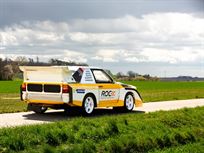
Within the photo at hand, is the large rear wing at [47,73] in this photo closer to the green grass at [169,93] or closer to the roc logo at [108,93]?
the roc logo at [108,93]

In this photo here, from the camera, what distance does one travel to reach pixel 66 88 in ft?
50.9

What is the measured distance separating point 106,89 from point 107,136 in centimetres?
517

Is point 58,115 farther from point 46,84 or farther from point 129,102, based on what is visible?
point 129,102

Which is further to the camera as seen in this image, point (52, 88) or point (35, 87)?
point (35, 87)

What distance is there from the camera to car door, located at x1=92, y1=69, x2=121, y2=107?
55.4 ft

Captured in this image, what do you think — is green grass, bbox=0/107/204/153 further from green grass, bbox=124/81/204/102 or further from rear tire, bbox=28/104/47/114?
green grass, bbox=124/81/204/102

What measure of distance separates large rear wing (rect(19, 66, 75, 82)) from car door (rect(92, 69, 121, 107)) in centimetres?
137

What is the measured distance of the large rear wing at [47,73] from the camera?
15693 millimetres

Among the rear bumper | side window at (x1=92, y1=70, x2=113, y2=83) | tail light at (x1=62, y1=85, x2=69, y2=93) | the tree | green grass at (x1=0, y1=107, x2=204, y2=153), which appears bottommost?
green grass at (x1=0, y1=107, x2=204, y2=153)

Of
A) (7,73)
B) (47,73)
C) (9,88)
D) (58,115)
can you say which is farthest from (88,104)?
(7,73)

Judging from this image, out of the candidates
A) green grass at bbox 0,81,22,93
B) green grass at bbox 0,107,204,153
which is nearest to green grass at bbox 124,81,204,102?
green grass at bbox 0,81,22,93

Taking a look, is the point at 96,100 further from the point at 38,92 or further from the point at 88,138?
the point at 88,138

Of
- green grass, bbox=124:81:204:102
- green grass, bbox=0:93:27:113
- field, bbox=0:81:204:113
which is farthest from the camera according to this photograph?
green grass, bbox=124:81:204:102

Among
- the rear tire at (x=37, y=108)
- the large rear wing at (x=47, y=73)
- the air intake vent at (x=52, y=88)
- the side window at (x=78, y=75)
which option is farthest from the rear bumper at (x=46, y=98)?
the side window at (x=78, y=75)
